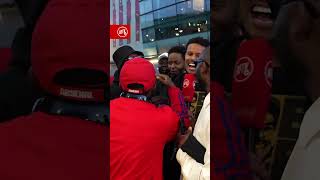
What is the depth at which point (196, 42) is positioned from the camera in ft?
3.61

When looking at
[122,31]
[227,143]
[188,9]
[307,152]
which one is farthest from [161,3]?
[122,31]

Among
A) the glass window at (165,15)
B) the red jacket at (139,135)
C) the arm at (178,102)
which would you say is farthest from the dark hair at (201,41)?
the red jacket at (139,135)

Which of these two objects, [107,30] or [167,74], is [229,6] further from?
[167,74]

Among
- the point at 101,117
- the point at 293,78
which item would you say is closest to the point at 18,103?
the point at 101,117

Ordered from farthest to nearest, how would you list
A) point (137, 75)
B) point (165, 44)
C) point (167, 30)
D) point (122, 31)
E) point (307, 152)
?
point (122, 31), point (137, 75), point (165, 44), point (167, 30), point (307, 152)

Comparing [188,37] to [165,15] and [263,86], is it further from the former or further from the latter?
[263,86]

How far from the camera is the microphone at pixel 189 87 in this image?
1.45 m

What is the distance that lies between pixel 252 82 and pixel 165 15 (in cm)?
51

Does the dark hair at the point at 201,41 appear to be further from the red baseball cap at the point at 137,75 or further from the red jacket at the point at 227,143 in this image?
the red baseball cap at the point at 137,75

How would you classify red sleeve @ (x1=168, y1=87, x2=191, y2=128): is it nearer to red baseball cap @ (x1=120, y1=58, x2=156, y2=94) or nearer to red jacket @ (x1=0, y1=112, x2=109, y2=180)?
red baseball cap @ (x1=120, y1=58, x2=156, y2=94)

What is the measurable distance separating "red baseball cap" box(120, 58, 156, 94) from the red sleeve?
3.6 inches

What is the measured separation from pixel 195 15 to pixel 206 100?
0.81 feet

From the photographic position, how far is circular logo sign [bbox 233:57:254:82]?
0.87 metres

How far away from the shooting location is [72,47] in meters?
0.97
